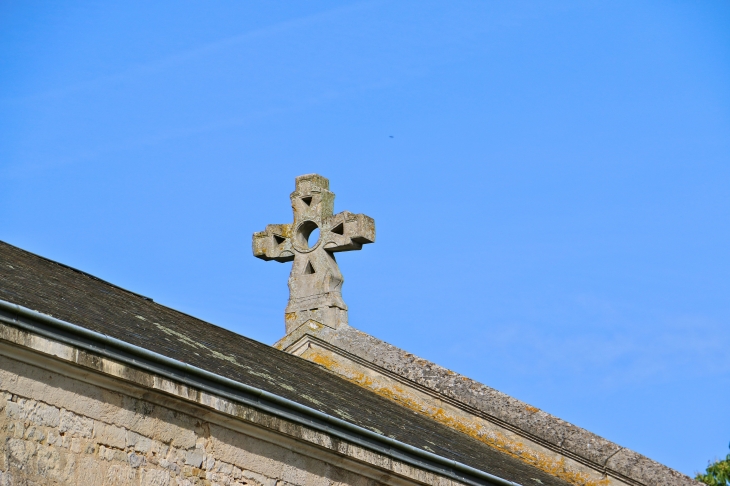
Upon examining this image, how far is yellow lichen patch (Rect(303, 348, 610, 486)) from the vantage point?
34.8 feet

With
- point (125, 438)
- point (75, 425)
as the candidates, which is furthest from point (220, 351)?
point (75, 425)

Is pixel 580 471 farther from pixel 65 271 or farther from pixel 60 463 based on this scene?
pixel 60 463

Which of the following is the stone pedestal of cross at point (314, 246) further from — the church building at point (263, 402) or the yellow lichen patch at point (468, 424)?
the yellow lichen patch at point (468, 424)

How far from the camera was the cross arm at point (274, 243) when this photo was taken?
1216 centimetres

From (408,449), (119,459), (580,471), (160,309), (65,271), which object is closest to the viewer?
(119,459)

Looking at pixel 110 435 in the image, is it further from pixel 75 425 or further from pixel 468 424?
pixel 468 424

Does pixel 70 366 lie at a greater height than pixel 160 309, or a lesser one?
lesser

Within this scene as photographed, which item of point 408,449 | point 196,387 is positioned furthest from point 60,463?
point 408,449

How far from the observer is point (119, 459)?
270 inches

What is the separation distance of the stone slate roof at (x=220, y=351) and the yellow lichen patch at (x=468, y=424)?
0.20 metres

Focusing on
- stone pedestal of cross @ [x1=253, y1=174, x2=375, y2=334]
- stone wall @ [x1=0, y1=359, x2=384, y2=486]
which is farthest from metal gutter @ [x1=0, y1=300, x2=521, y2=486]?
stone pedestal of cross @ [x1=253, y1=174, x2=375, y2=334]

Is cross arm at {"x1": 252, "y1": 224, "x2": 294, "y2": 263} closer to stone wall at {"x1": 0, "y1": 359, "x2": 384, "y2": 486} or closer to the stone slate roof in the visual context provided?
the stone slate roof

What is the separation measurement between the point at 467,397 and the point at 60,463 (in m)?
5.15

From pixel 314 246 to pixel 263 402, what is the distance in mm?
4503
